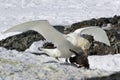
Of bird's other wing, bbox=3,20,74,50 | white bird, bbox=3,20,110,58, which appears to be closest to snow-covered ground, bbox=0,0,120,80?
white bird, bbox=3,20,110,58

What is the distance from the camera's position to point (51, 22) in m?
22.5

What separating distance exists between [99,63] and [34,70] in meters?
4.66

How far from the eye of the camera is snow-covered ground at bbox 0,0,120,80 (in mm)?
7746

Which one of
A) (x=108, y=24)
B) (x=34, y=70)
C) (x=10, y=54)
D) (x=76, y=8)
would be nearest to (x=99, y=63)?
(x=10, y=54)

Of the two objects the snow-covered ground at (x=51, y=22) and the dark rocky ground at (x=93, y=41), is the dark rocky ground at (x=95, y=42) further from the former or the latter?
the snow-covered ground at (x=51, y=22)

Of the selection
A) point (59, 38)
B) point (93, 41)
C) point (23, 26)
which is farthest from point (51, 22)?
point (23, 26)

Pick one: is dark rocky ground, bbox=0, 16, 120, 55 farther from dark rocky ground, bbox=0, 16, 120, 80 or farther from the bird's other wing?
the bird's other wing

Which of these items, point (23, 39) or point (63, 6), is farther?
point (63, 6)

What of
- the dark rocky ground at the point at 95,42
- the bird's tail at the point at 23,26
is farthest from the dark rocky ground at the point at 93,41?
the bird's tail at the point at 23,26

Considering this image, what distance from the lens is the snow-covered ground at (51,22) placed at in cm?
775

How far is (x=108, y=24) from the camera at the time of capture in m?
18.9

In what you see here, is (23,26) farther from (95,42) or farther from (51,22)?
(51,22)

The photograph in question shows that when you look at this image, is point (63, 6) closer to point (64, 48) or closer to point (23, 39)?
point (23, 39)

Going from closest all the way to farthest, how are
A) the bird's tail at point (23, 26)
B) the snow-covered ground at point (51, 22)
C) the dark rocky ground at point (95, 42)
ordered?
the snow-covered ground at point (51, 22)
the bird's tail at point (23, 26)
the dark rocky ground at point (95, 42)
